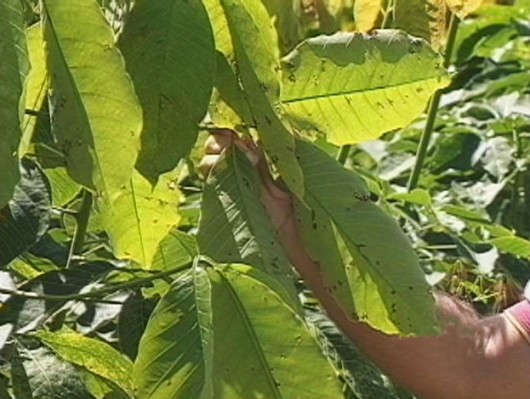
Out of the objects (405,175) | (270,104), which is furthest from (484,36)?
(270,104)

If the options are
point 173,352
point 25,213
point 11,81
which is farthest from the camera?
point 25,213

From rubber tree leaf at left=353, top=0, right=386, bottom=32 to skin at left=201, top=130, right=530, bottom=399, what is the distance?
287mm

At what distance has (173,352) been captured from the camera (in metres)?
0.88

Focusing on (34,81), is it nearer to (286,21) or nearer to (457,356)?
(286,21)

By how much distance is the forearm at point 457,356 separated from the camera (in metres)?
1.51

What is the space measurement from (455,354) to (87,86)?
93 centimetres

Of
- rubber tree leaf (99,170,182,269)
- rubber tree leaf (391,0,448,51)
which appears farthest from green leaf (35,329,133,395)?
rubber tree leaf (391,0,448,51)

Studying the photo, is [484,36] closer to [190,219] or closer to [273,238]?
[190,219]

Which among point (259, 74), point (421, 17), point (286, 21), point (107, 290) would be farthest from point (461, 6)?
point (107, 290)

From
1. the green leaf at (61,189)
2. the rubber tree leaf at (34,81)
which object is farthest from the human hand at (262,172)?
the green leaf at (61,189)

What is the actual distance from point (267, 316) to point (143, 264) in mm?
138

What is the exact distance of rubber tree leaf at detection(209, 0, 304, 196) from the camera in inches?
35.8

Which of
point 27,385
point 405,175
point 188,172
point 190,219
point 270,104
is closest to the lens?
point 270,104

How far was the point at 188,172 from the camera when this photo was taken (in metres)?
1.30
